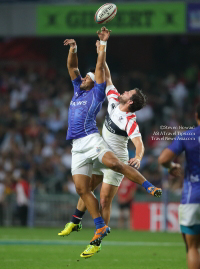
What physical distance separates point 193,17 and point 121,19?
105 inches

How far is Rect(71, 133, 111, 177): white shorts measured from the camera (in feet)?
30.9

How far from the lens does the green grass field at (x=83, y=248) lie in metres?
10.5

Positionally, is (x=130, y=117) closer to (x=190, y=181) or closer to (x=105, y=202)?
(x=105, y=202)


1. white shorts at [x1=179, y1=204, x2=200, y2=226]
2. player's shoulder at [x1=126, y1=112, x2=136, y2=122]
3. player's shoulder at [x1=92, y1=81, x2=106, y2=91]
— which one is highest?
player's shoulder at [x1=92, y1=81, x2=106, y2=91]

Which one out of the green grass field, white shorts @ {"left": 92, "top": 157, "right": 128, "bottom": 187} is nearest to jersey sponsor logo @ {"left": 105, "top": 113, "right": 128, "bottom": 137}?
white shorts @ {"left": 92, "top": 157, "right": 128, "bottom": 187}

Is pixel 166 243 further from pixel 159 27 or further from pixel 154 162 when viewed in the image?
pixel 159 27

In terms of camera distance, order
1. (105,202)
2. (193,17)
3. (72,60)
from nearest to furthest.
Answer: (105,202) → (72,60) → (193,17)

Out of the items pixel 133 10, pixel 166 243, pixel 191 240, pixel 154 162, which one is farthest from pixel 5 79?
pixel 191 240

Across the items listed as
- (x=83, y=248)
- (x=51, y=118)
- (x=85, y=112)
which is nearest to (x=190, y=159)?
(x=85, y=112)

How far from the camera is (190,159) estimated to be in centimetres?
674

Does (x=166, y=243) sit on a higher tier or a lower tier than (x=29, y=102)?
lower

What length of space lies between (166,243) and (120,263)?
163 inches

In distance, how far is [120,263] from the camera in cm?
1077

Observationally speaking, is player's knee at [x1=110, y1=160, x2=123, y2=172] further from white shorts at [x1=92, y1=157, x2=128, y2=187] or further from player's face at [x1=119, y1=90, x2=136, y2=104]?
player's face at [x1=119, y1=90, x2=136, y2=104]
